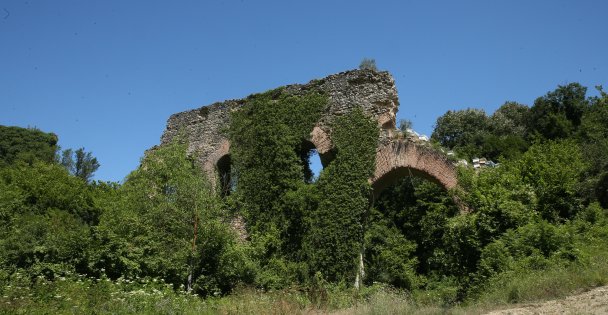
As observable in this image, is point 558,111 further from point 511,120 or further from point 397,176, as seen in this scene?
point 397,176

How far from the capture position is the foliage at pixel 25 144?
36416 mm

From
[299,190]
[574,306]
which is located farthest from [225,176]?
[574,306]

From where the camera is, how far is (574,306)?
6641 mm

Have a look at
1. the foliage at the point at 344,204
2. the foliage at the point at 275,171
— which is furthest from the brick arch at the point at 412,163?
the foliage at the point at 275,171

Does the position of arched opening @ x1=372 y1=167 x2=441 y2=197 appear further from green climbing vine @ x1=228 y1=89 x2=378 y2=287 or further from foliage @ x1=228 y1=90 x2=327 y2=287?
foliage @ x1=228 y1=90 x2=327 y2=287

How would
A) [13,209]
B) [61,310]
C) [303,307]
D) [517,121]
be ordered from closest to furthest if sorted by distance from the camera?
1. [61,310]
2. [303,307]
3. [13,209]
4. [517,121]

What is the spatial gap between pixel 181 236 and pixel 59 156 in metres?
31.5

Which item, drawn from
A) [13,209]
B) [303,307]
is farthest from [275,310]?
[13,209]

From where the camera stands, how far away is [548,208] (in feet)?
41.0

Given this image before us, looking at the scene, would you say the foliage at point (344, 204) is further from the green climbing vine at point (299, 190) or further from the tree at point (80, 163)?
the tree at point (80, 163)

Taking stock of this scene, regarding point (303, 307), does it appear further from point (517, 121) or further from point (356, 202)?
point (517, 121)

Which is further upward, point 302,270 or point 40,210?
point 40,210

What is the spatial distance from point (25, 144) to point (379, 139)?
32.2m

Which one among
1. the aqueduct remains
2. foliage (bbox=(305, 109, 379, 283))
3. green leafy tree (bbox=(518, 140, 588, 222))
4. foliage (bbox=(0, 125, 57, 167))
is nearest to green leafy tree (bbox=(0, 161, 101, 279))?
the aqueduct remains
